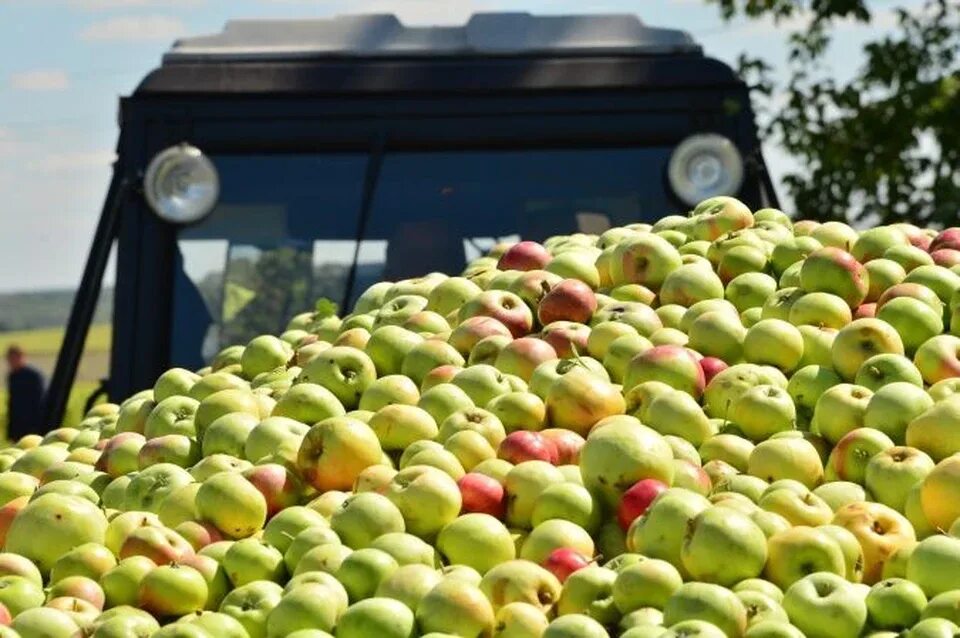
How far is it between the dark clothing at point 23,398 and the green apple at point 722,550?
712cm

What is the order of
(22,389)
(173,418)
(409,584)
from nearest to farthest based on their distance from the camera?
(409,584) → (173,418) → (22,389)

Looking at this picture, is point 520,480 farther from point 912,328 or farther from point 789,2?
point 789,2

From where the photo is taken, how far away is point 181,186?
21.3ft

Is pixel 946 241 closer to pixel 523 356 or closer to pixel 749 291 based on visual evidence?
pixel 749 291

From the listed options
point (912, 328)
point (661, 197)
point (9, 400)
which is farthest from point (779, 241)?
point (9, 400)

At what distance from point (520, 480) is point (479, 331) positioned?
28.8 inches

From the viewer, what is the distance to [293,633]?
106 inches

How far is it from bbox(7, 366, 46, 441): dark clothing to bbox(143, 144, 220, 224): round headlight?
3.33 metres

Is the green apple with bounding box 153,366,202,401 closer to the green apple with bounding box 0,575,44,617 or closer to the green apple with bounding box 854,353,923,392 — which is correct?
the green apple with bounding box 0,575,44,617

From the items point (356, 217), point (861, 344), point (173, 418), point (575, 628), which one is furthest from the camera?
point (356, 217)

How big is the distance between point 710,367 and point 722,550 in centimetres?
89

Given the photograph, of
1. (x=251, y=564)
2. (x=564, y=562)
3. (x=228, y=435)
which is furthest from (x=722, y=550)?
(x=228, y=435)

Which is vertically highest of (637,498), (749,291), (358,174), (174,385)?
(358,174)

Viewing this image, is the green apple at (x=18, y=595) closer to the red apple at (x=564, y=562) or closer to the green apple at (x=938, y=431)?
the red apple at (x=564, y=562)
